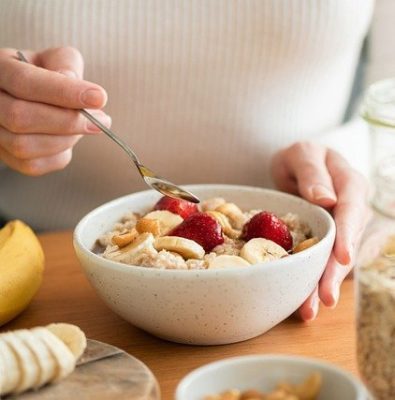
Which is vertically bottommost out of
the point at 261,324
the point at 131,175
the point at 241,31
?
the point at 131,175

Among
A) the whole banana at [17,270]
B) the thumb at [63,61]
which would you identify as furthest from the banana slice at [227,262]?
the thumb at [63,61]

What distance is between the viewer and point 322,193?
0.93 meters

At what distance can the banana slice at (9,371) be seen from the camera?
65cm

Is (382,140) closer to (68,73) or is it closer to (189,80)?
(68,73)

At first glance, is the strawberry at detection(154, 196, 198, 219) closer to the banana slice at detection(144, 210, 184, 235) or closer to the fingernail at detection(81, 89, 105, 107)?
the banana slice at detection(144, 210, 184, 235)

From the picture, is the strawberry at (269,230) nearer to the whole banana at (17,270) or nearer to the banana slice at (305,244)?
the banana slice at (305,244)

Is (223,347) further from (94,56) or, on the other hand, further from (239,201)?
(94,56)

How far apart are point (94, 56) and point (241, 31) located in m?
0.21

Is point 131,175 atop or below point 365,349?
below

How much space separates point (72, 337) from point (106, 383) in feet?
0.20

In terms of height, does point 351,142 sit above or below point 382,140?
below

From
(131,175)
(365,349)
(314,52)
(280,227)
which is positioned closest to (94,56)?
(131,175)

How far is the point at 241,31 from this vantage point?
1.19 meters

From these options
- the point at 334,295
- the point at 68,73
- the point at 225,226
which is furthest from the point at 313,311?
the point at 68,73
